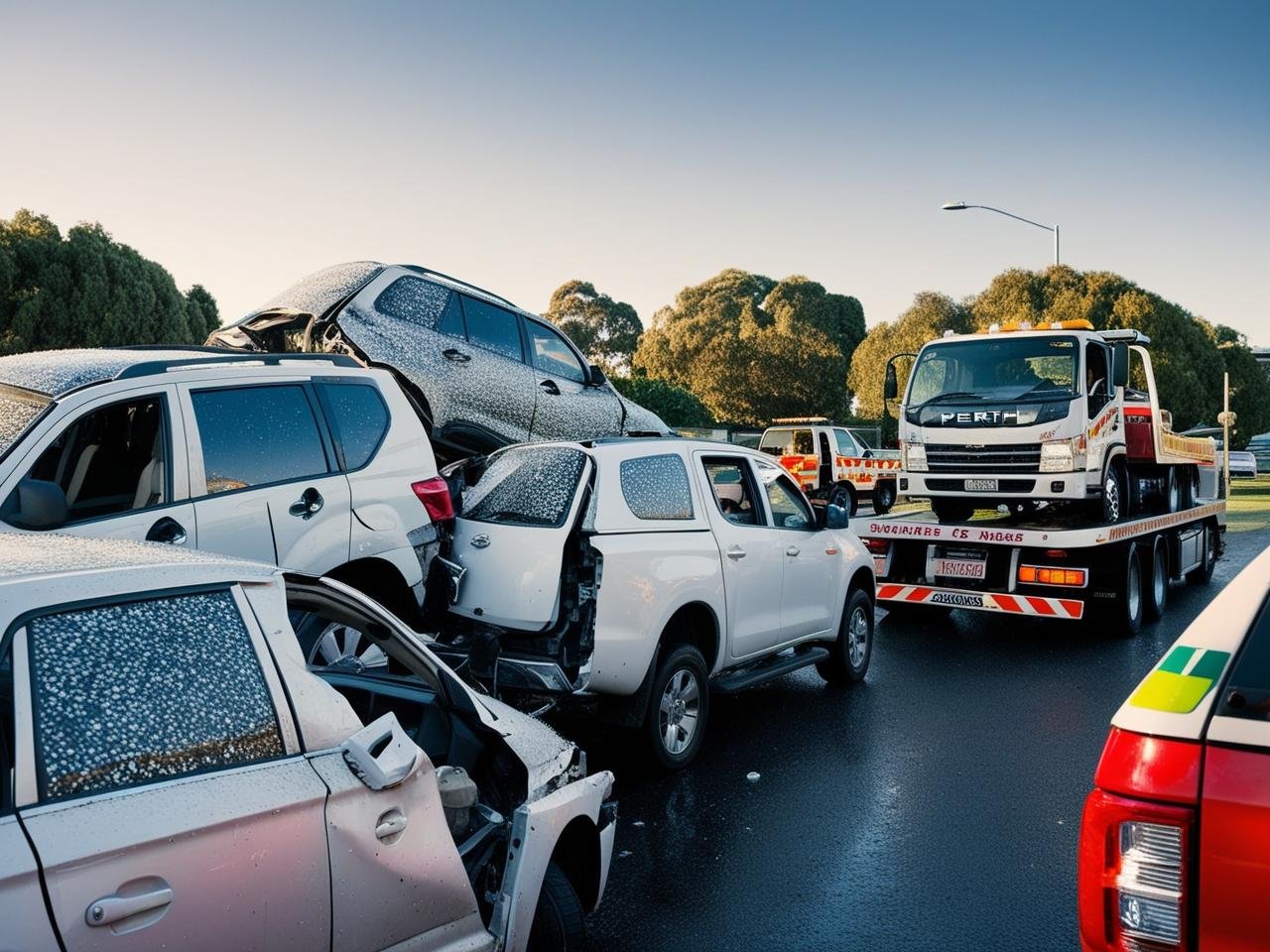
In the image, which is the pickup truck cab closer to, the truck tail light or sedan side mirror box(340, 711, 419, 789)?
sedan side mirror box(340, 711, 419, 789)

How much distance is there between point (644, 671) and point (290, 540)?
1974mm

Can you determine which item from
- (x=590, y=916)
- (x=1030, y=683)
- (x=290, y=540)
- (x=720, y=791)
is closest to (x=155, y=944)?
(x=590, y=916)

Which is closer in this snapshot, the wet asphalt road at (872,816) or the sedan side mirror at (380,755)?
the sedan side mirror at (380,755)

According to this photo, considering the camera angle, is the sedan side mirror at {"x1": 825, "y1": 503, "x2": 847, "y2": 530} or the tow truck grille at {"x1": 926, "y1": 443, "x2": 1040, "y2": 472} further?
the tow truck grille at {"x1": 926, "y1": 443, "x2": 1040, "y2": 472}

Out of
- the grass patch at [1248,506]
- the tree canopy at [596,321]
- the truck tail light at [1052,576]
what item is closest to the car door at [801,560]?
the truck tail light at [1052,576]

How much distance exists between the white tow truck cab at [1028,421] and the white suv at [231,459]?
7002 mm

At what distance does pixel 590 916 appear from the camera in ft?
14.7

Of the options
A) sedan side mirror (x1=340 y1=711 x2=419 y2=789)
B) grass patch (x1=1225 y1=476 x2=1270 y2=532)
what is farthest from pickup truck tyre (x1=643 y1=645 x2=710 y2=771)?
grass patch (x1=1225 y1=476 x2=1270 y2=532)

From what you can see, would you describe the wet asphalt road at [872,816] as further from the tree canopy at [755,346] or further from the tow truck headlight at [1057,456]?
the tree canopy at [755,346]

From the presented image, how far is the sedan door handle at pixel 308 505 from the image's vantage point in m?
5.86

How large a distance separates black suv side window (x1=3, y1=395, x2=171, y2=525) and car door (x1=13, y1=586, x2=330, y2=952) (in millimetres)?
2957

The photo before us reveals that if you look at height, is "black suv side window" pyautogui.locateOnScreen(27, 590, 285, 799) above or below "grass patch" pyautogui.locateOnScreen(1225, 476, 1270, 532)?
above

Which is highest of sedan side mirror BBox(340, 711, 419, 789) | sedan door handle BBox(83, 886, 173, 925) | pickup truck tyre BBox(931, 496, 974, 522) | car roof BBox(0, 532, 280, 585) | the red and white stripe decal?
car roof BBox(0, 532, 280, 585)

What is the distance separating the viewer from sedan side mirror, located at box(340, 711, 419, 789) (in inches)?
109
